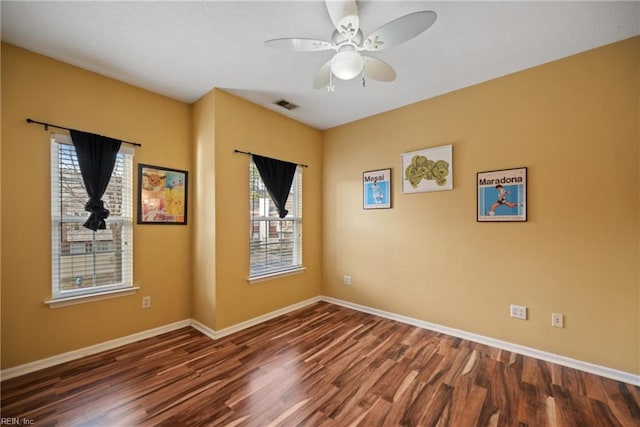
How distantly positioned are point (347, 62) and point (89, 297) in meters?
3.02

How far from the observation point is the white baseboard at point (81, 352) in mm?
2145

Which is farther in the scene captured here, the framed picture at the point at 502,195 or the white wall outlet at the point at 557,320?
the framed picture at the point at 502,195

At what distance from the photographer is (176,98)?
3150mm

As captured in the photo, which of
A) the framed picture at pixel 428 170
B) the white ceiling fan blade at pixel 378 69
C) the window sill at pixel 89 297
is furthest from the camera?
the framed picture at pixel 428 170

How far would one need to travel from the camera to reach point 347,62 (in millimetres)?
1713

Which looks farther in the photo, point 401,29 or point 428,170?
point 428,170

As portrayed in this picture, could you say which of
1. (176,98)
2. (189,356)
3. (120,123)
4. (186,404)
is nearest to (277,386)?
(186,404)

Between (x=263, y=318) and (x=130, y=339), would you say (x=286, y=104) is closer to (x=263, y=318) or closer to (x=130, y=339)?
(x=263, y=318)

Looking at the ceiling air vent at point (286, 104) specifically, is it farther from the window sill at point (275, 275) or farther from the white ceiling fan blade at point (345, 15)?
the window sill at point (275, 275)

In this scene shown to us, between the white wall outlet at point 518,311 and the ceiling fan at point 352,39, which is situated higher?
the ceiling fan at point 352,39

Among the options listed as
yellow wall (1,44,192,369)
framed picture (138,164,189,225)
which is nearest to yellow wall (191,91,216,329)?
framed picture (138,164,189,225)

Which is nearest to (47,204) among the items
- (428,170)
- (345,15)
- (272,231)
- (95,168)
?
(95,168)

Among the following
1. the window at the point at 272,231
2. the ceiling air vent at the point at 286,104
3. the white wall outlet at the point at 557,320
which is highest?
the ceiling air vent at the point at 286,104

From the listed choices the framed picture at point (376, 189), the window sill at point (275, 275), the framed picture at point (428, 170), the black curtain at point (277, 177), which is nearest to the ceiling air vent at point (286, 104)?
the black curtain at point (277, 177)
